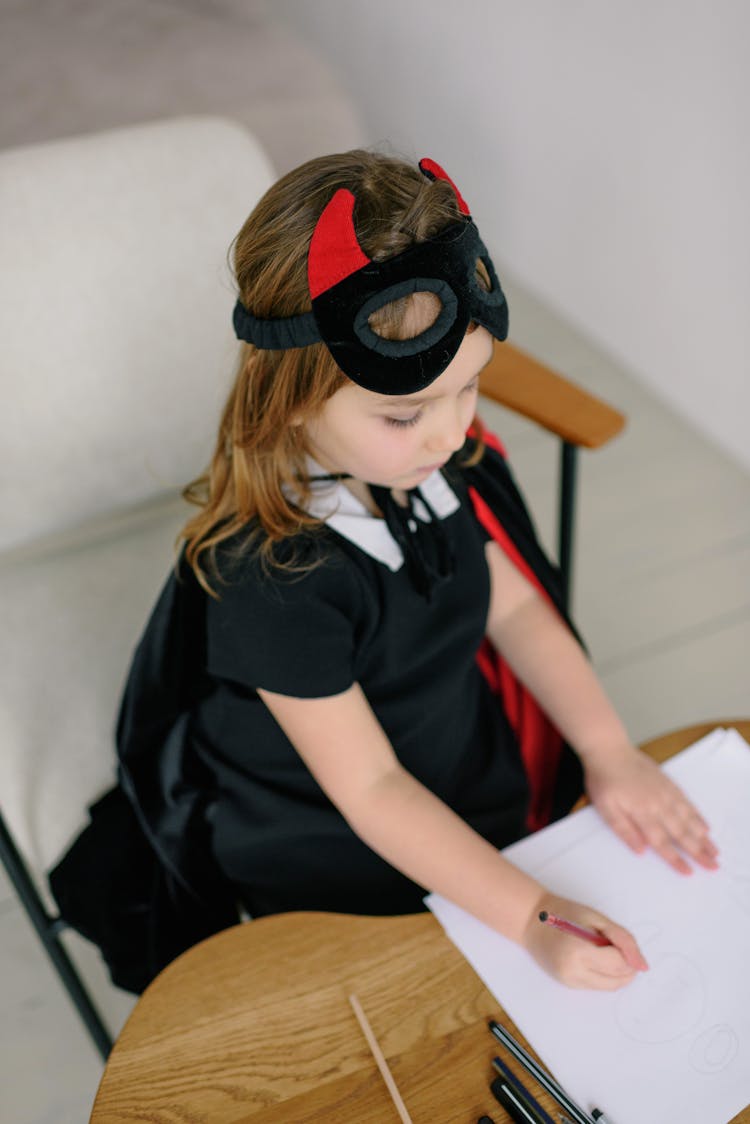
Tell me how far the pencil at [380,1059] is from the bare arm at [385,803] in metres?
0.12

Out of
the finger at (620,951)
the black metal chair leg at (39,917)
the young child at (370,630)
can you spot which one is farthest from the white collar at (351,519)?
the black metal chair leg at (39,917)

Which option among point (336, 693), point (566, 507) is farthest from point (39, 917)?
point (566, 507)

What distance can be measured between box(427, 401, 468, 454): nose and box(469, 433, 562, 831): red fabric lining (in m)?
0.30

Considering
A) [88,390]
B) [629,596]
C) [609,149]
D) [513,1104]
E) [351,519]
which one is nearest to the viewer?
[513,1104]

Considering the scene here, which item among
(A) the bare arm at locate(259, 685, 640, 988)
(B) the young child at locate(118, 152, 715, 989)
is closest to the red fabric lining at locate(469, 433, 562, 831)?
(B) the young child at locate(118, 152, 715, 989)

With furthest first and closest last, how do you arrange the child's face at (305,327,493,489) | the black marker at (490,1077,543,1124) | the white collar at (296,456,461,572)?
the white collar at (296,456,461,572) → the child's face at (305,327,493,489) → the black marker at (490,1077,543,1124)

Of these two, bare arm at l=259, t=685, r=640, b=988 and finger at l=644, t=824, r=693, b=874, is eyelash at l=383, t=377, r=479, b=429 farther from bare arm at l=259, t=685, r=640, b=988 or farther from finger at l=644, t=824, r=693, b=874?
finger at l=644, t=824, r=693, b=874

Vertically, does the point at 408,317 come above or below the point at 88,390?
below

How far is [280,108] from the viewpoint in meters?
1.93

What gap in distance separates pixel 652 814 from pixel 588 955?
0.15 metres

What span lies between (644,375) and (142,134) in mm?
1496

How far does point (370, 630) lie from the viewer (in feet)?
2.89

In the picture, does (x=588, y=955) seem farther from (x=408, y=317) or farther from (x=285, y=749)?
(x=408, y=317)

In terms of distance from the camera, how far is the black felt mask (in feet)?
2.15
